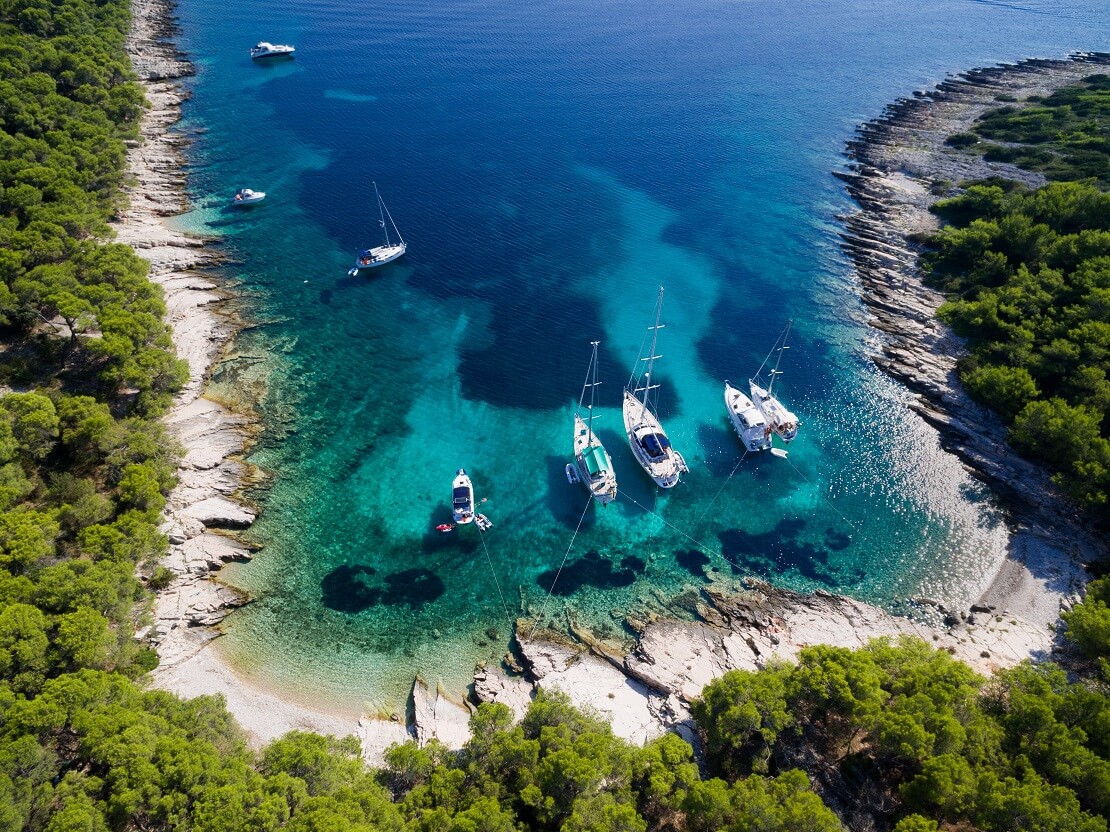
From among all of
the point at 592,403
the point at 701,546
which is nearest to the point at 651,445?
the point at 592,403

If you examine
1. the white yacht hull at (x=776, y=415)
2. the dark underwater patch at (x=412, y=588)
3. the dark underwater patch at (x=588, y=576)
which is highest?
the white yacht hull at (x=776, y=415)

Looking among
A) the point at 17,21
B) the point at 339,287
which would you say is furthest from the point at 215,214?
the point at 17,21

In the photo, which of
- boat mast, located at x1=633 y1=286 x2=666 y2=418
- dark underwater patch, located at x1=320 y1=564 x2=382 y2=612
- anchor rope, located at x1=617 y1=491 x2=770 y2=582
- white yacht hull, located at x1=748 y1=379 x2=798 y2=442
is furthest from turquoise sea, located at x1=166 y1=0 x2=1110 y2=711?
white yacht hull, located at x1=748 y1=379 x2=798 y2=442

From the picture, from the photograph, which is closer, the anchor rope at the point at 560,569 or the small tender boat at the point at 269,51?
the anchor rope at the point at 560,569

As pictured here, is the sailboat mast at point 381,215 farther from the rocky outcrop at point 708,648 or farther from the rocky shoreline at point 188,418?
the rocky outcrop at point 708,648

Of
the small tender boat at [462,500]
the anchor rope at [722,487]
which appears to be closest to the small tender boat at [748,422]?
the anchor rope at [722,487]

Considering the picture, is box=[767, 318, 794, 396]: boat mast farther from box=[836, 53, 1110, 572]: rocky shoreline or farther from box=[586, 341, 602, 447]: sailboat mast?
box=[586, 341, 602, 447]: sailboat mast

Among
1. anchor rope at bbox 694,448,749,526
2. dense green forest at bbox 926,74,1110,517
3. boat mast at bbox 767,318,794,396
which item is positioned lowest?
anchor rope at bbox 694,448,749,526

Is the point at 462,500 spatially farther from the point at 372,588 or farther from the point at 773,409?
the point at 773,409
